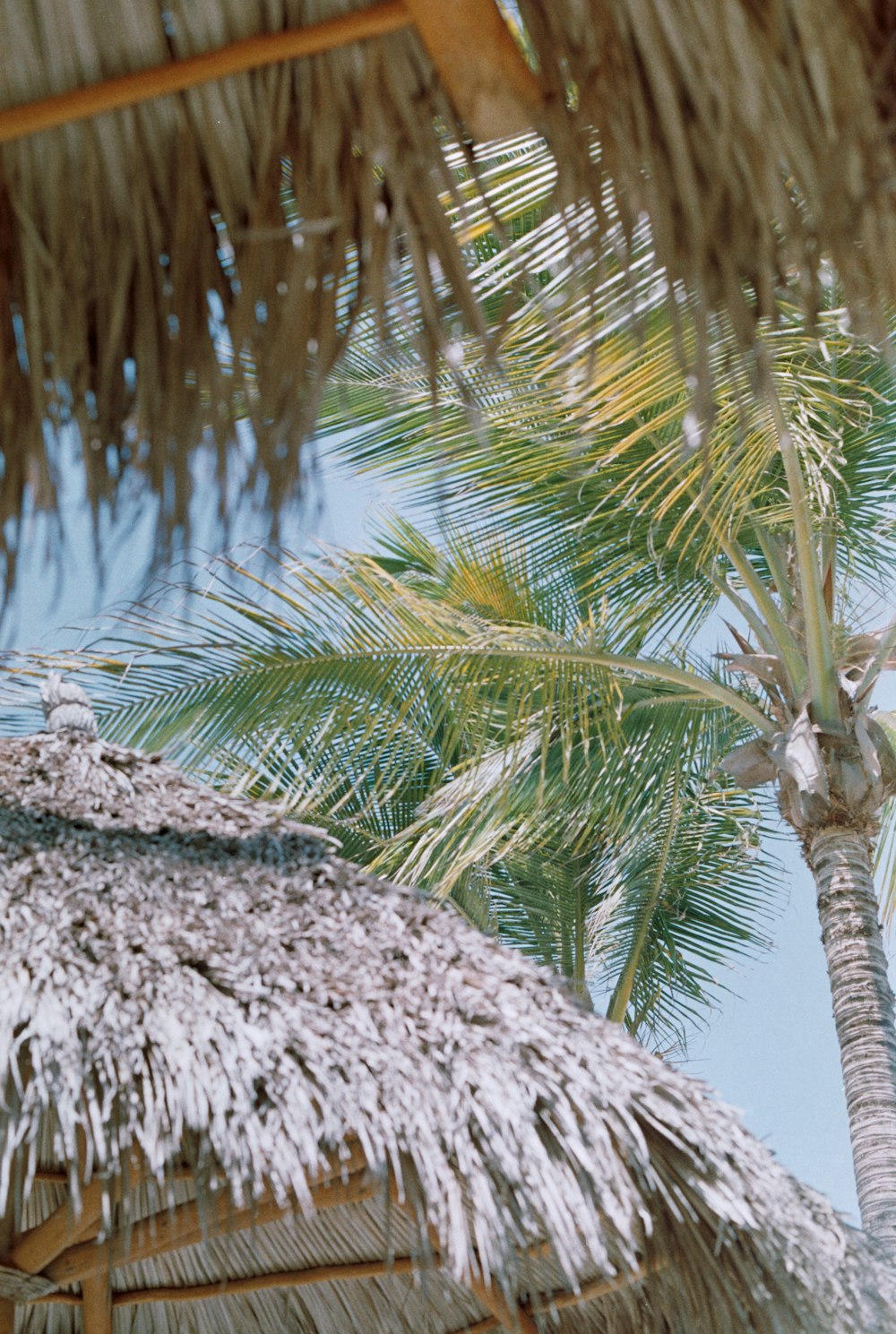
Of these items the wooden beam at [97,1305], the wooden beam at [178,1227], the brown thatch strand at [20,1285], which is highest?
the wooden beam at [178,1227]

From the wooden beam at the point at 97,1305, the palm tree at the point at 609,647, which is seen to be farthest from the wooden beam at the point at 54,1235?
the palm tree at the point at 609,647

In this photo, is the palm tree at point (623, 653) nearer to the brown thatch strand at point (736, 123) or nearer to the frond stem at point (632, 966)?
the frond stem at point (632, 966)

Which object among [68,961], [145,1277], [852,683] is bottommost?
[145,1277]

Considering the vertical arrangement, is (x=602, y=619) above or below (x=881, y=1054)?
above

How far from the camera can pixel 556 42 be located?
3.66ft

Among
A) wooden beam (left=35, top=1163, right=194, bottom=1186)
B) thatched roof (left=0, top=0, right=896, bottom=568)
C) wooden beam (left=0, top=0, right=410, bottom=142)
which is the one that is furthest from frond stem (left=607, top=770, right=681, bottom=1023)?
wooden beam (left=0, top=0, right=410, bottom=142)

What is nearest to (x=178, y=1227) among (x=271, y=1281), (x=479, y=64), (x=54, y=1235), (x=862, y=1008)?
(x=54, y=1235)

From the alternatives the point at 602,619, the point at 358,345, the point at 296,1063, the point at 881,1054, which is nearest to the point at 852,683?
the point at 602,619

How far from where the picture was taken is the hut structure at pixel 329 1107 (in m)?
2.54

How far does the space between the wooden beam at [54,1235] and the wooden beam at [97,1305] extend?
1.43 feet

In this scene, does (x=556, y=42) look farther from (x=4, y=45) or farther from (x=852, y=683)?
(x=852, y=683)

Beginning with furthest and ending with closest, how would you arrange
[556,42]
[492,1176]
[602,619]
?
1. [602,619]
2. [492,1176]
3. [556,42]

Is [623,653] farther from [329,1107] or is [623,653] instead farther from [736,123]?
[736,123]

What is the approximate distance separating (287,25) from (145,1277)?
360 centimetres
